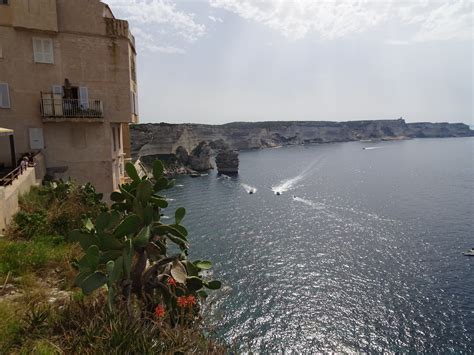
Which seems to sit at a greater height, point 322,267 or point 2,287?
point 2,287

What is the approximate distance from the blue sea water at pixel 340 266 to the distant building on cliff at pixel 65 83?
13.3 metres

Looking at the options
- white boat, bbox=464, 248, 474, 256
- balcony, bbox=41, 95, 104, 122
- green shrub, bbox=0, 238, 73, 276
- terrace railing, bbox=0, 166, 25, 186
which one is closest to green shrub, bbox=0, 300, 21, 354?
green shrub, bbox=0, 238, 73, 276

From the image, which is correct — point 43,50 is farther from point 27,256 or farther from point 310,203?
point 310,203

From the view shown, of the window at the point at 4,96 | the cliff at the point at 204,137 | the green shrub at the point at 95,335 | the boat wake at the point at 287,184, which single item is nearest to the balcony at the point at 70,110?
the window at the point at 4,96

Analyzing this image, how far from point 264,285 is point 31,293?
20.2 metres

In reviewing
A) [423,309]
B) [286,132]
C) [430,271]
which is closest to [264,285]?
[423,309]

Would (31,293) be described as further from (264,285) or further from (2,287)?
(264,285)

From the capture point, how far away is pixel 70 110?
813 inches

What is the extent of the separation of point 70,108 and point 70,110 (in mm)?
136

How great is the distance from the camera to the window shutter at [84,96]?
68.5 feet

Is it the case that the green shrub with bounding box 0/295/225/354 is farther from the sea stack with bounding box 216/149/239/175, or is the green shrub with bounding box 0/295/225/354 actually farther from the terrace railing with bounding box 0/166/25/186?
the sea stack with bounding box 216/149/239/175

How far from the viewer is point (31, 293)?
808 cm

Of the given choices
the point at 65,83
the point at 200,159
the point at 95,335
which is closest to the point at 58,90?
the point at 65,83

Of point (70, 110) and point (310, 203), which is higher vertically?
point (70, 110)
